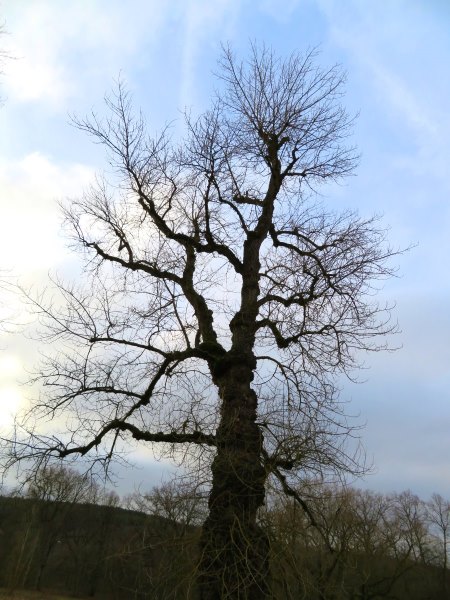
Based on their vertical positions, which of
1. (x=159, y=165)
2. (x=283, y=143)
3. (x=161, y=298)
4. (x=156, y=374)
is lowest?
(x=156, y=374)

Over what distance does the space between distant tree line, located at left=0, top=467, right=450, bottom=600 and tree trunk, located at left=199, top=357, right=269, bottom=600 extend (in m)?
0.17

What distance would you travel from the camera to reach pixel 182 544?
5.86 m

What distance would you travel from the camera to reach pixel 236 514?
19.5ft

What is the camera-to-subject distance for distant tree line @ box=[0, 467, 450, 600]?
233 inches

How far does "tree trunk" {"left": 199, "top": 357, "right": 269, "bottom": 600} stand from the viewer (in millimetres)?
5484

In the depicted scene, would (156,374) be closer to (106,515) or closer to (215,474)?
(215,474)

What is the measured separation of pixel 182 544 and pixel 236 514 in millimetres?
683

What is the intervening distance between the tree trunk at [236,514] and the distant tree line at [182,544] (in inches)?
6.6

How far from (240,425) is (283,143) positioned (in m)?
5.13

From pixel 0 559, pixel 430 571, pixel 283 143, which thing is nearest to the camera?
pixel 283 143

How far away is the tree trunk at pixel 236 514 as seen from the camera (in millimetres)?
5484

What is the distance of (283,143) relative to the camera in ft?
30.1

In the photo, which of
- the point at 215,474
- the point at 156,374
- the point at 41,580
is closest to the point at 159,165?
the point at 156,374

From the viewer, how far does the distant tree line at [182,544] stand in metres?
5.91
